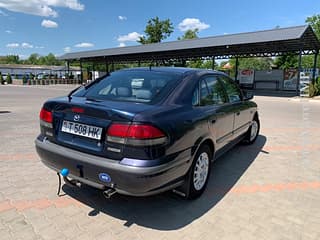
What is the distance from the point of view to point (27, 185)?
3512mm

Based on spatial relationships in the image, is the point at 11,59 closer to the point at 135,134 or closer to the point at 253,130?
Result: the point at 253,130

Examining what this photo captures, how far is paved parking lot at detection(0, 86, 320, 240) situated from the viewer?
2570 millimetres

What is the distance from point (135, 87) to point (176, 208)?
1555mm

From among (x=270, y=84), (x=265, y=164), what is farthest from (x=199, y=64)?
(x=265, y=164)

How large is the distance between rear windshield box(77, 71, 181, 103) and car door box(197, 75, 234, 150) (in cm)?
48

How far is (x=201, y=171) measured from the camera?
329 centimetres

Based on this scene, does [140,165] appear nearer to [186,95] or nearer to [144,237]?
[144,237]

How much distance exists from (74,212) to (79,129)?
3.19ft

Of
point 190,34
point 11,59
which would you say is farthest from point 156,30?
point 11,59

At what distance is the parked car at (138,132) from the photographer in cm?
239

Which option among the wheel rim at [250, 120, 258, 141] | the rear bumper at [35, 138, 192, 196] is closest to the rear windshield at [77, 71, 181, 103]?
the rear bumper at [35, 138, 192, 196]

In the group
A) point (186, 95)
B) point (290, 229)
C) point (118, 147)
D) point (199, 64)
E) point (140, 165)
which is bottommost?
point (290, 229)

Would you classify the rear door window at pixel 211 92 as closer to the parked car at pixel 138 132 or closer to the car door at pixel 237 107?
the parked car at pixel 138 132

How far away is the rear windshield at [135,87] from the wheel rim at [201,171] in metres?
0.96
